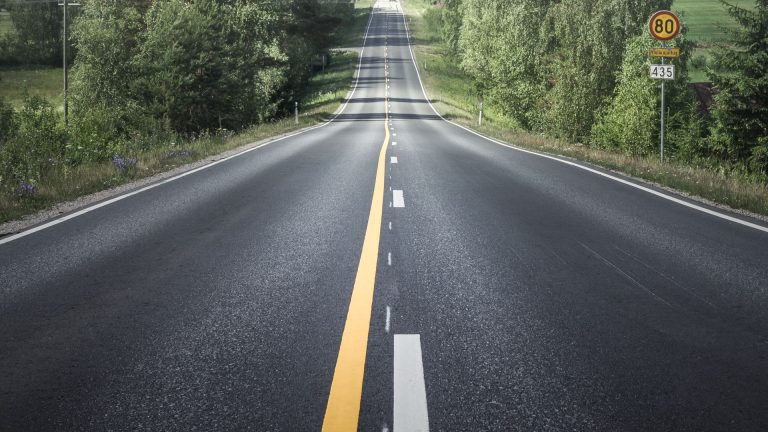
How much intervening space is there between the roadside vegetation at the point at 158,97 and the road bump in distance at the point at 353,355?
590cm

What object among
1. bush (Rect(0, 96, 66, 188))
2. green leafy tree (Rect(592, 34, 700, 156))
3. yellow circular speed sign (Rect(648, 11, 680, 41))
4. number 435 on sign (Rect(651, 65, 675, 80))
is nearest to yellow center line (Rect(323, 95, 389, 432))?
bush (Rect(0, 96, 66, 188))

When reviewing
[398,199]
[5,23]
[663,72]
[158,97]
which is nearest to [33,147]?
[398,199]

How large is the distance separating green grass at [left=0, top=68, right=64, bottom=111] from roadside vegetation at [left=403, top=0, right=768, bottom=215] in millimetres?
51562

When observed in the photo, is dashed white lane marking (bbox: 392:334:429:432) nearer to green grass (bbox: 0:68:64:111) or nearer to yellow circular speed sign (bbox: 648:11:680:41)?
yellow circular speed sign (bbox: 648:11:680:41)

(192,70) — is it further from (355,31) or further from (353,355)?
(355,31)

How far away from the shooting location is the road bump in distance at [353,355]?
297cm

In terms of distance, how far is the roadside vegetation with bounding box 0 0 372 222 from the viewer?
13.0 m

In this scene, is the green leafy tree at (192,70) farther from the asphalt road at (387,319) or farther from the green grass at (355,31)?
the green grass at (355,31)

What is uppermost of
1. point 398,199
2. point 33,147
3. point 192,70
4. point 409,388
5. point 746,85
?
point 192,70

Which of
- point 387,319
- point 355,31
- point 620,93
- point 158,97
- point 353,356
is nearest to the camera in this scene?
point 353,356

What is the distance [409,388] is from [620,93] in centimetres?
3090

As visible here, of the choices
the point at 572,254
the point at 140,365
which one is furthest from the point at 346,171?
the point at 140,365

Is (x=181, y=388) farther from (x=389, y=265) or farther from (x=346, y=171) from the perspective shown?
(x=346, y=171)

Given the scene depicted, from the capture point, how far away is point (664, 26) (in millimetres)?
15383
